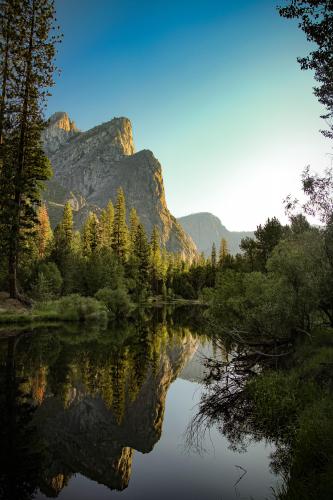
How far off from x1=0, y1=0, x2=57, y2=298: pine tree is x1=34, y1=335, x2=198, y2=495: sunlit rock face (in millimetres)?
15564

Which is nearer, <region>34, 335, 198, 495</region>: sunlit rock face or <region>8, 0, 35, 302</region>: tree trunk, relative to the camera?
<region>34, 335, 198, 495</region>: sunlit rock face

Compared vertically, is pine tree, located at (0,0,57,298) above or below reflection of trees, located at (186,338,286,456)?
above

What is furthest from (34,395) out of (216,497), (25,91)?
(25,91)

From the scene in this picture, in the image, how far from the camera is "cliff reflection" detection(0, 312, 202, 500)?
24.5ft

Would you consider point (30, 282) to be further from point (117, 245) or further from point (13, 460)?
point (13, 460)

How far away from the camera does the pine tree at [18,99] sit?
25531mm

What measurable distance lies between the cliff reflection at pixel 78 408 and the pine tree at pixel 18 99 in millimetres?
8845

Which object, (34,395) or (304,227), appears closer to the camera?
(34,395)

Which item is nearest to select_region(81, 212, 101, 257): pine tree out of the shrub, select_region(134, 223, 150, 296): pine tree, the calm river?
select_region(134, 223, 150, 296): pine tree

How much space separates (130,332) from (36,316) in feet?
25.8

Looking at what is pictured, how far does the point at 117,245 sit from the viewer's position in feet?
219

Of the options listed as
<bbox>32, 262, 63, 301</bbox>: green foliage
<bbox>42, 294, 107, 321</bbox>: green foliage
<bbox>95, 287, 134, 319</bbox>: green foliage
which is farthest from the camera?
<bbox>95, 287, 134, 319</bbox>: green foliage

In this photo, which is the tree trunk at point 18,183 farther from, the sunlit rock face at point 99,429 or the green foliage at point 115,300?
the sunlit rock face at point 99,429

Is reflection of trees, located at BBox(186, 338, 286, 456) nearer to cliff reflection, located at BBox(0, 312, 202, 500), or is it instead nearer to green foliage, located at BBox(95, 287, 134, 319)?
cliff reflection, located at BBox(0, 312, 202, 500)
